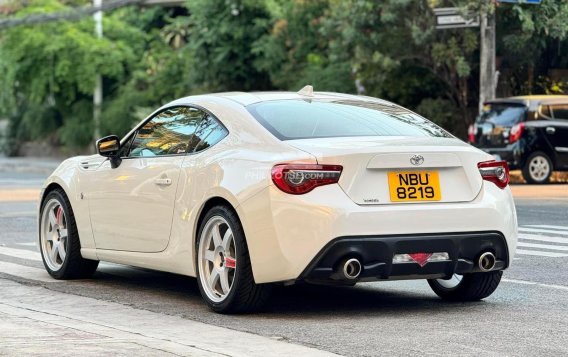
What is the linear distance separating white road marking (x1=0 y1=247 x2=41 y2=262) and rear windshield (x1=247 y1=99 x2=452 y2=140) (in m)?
3.85

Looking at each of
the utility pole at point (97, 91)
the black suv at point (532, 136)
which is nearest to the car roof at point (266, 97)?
the black suv at point (532, 136)

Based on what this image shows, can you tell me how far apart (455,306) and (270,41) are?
91.0ft

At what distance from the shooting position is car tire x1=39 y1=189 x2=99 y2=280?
416 inches

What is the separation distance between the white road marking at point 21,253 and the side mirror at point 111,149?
2.34 meters

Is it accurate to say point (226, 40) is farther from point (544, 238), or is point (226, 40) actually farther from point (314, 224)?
point (314, 224)

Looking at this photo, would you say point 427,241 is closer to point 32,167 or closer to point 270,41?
point 270,41

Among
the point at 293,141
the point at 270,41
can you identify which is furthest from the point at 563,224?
the point at 270,41

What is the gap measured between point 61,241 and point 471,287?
3379mm

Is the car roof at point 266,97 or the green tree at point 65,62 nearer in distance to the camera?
the car roof at point 266,97

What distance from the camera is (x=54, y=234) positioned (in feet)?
35.7

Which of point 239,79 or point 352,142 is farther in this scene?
point 239,79

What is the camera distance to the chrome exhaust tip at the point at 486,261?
8.58 m

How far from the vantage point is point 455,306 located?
30.0 ft

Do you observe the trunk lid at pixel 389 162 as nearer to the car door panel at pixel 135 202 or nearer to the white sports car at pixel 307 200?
the white sports car at pixel 307 200
